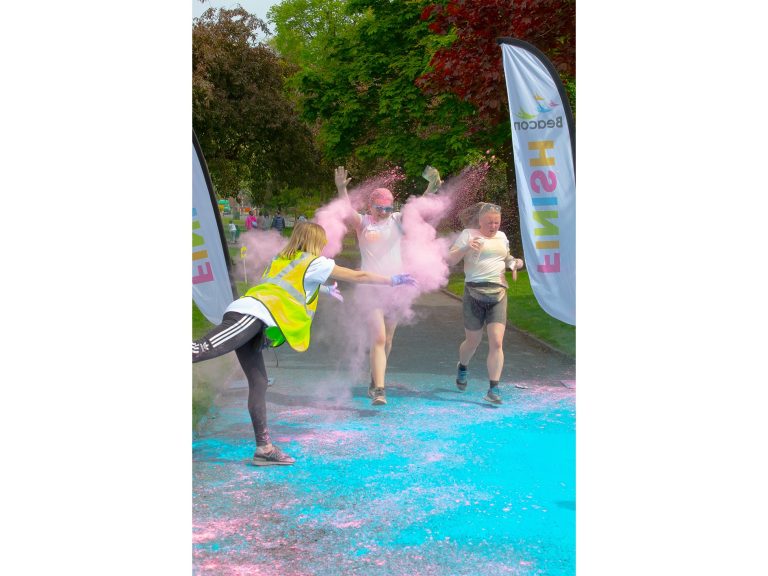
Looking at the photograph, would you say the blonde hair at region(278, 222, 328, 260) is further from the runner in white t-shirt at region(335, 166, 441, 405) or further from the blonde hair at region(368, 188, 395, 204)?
the blonde hair at region(368, 188, 395, 204)

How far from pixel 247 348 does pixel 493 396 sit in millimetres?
2049

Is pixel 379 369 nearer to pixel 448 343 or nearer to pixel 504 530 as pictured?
pixel 448 343

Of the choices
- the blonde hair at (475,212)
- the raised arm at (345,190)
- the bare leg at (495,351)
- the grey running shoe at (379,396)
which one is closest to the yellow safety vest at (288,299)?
the raised arm at (345,190)

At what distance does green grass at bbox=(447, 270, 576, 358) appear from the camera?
20.8 feet

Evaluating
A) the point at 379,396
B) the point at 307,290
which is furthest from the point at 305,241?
the point at 379,396

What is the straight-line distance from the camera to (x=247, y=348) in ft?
15.2

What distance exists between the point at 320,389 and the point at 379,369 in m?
0.47

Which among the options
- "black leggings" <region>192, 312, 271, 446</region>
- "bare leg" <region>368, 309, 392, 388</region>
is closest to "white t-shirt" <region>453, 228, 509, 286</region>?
"bare leg" <region>368, 309, 392, 388</region>

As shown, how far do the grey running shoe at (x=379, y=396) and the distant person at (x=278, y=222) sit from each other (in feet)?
4.96

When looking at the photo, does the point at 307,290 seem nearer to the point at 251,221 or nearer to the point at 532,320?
the point at 251,221

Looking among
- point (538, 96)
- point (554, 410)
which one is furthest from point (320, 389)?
point (538, 96)

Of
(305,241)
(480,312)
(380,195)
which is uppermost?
(380,195)

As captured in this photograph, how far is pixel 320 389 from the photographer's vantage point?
568cm
